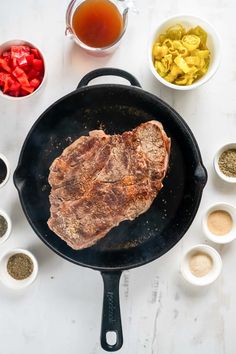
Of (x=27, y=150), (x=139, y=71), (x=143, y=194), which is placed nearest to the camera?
(x=143, y=194)

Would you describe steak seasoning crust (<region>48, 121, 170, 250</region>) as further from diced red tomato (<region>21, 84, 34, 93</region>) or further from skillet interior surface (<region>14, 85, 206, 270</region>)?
diced red tomato (<region>21, 84, 34, 93</region>)

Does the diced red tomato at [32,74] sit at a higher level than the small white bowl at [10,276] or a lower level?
higher

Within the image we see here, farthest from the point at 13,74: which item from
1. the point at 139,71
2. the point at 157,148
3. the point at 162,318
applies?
the point at 162,318

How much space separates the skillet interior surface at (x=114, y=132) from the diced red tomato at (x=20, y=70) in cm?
18

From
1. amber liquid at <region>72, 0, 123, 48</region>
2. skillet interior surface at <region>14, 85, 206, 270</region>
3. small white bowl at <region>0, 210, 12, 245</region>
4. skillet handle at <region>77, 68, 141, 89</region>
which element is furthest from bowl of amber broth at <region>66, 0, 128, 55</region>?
small white bowl at <region>0, 210, 12, 245</region>

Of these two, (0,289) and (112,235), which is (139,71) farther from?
(0,289)

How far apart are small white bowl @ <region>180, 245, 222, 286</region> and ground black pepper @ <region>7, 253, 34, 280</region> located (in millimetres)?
713

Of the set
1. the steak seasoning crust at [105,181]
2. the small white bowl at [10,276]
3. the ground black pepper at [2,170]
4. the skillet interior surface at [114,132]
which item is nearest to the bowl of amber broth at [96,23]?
the skillet interior surface at [114,132]

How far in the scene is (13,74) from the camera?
8.10ft

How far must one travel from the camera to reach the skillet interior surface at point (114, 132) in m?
2.45

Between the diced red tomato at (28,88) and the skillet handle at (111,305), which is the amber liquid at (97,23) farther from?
the skillet handle at (111,305)

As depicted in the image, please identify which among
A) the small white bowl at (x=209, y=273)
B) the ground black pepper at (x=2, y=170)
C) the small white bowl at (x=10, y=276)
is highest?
the ground black pepper at (x=2, y=170)

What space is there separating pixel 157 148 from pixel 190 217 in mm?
351

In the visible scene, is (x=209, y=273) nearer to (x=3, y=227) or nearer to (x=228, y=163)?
(x=228, y=163)
